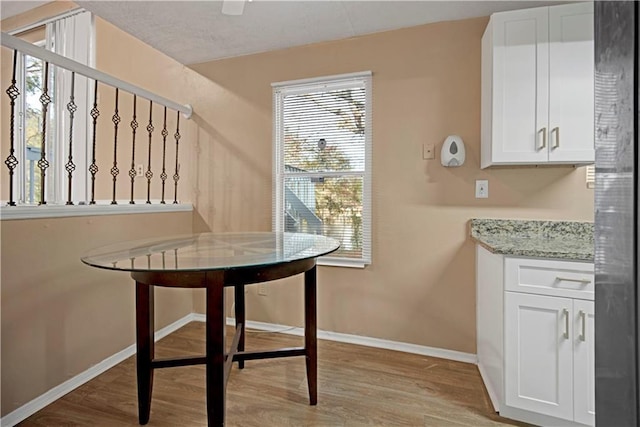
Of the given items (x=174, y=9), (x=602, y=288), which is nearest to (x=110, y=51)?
(x=174, y=9)

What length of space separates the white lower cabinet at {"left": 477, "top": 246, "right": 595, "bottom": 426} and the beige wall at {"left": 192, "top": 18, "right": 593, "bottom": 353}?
624mm

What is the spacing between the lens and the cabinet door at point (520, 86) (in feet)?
6.28

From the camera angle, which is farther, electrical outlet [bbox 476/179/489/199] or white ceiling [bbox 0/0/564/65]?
electrical outlet [bbox 476/179/489/199]

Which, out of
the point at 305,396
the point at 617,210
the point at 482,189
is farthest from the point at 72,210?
the point at 482,189

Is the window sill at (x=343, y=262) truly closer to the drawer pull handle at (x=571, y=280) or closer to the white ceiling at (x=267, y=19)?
the drawer pull handle at (x=571, y=280)

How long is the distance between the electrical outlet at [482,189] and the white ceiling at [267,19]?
3.62 feet

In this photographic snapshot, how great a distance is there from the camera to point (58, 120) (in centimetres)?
349

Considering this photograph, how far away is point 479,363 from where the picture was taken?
2223 millimetres

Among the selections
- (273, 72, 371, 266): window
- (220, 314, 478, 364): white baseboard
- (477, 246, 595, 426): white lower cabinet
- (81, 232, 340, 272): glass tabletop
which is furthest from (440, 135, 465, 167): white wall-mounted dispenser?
(220, 314, 478, 364): white baseboard

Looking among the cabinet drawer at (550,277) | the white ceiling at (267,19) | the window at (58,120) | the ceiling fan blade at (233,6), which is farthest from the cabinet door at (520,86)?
the window at (58,120)

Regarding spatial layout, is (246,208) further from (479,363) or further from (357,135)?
(479,363)

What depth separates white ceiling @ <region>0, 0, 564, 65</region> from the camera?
216 cm

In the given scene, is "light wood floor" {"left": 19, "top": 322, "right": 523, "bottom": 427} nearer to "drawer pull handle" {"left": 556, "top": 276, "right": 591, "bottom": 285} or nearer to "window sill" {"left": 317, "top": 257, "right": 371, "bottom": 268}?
"window sill" {"left": 317, "top": 257, "right": 371, "bottom": 268}

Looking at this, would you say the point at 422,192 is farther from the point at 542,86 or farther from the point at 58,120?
the point at 58,120
